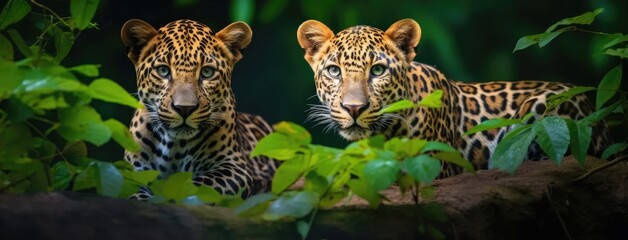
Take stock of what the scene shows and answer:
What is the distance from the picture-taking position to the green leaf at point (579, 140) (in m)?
5.04

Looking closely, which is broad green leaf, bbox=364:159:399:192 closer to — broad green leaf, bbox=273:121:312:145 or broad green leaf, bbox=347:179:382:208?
broad green leaf, bbox=347:179:382:208

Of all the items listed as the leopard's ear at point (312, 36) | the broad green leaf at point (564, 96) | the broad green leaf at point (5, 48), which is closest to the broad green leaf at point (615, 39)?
the broad green leaf at point (564, 96)

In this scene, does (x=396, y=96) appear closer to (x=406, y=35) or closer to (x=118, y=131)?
(x=406, y=35)

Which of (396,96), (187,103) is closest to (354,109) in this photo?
(396,96)

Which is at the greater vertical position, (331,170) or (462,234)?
(331,170)

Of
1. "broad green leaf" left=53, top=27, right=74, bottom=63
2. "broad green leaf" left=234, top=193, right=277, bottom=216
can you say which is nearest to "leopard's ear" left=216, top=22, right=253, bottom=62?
A: "broad green leaf" left=53, top=27, right=74, bottom=63

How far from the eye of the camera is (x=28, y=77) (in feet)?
13.0

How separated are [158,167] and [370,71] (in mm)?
1508

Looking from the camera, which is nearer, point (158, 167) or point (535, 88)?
point (158, 167)

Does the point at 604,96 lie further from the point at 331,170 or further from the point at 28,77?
the point at 28,77

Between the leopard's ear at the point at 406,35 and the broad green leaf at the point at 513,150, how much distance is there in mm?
1227

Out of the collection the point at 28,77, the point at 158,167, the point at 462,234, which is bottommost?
the point at 158,167

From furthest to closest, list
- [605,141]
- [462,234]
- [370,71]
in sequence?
[605,141]
[370,71]
[462,234]

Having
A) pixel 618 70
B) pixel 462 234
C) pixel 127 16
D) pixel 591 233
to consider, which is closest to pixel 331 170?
pixel 462 234
